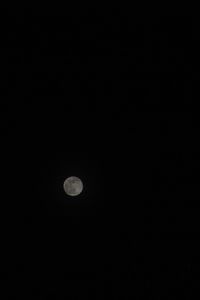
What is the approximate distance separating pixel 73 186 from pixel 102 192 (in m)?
0.49

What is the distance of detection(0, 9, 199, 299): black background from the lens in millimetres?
5840

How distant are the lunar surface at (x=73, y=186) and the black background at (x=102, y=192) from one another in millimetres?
89

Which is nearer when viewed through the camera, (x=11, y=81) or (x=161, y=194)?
(x=11, y=81)

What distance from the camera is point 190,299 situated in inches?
240

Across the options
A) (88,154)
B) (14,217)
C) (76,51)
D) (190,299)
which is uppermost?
(76,51)

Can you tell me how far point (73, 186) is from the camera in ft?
Answer: 20.5

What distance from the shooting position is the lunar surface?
616 cm

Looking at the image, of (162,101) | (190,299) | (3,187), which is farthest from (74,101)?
(190,299)

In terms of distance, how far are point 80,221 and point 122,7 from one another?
3342 mm

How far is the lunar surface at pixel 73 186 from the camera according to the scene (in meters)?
6.16

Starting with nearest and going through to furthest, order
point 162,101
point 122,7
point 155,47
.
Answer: point 122,7 < point 155,47 < point 162,101

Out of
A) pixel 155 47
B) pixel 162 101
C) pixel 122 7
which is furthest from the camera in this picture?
pixel 162 101

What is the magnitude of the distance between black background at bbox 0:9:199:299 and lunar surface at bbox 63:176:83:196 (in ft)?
0.29

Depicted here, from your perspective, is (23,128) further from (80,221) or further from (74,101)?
(80,221)
